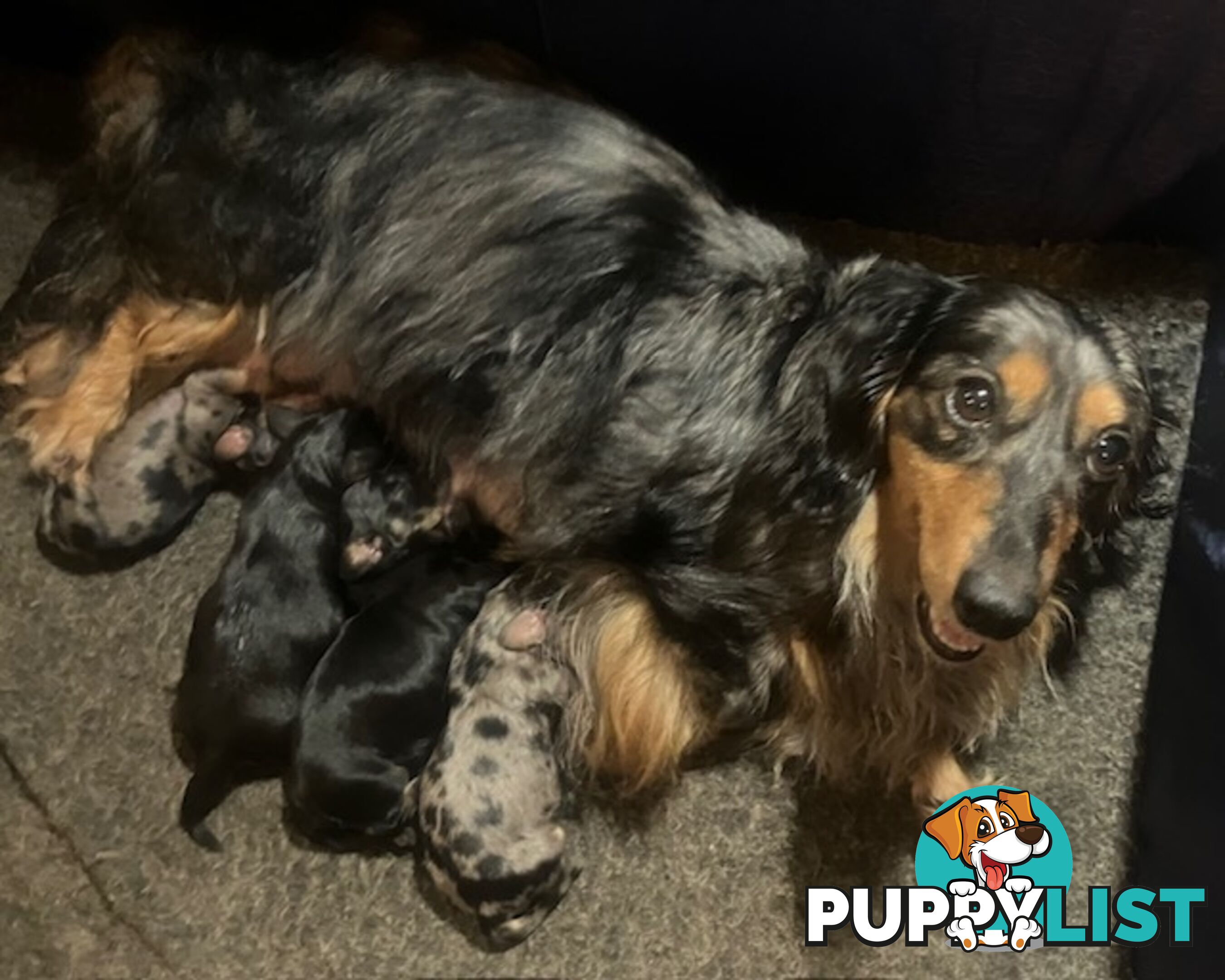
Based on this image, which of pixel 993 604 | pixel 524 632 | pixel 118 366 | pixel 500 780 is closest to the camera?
pixel 993 604

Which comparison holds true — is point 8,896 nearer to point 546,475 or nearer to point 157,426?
point 157,426

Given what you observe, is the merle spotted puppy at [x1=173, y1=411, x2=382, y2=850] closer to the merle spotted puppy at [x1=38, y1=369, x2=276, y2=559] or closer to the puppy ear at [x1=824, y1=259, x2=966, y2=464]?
the merle spotted puppy at [x1=38, y1=369, x2=276, y2=559]

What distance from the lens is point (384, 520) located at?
6.09ft

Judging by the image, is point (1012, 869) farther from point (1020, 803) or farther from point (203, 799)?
point (203, 799)

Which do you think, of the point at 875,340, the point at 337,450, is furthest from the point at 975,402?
the point at 337,450

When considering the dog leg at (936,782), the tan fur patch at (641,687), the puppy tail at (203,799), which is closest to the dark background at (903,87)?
the tan fur patch at (641,687)

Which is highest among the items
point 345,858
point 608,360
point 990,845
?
point 608,360

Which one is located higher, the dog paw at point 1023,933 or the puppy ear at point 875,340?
the puppy ear at point 875,340

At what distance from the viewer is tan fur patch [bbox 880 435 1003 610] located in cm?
149

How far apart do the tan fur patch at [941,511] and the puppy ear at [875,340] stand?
52mm

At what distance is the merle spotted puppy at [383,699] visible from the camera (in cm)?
175

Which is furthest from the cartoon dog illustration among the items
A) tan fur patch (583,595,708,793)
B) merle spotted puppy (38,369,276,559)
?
merle spotted puppy (38,369,276,559)

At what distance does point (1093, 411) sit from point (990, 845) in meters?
0.69

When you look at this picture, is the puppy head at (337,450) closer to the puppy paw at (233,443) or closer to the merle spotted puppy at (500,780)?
the puppy paw at (233,443)
